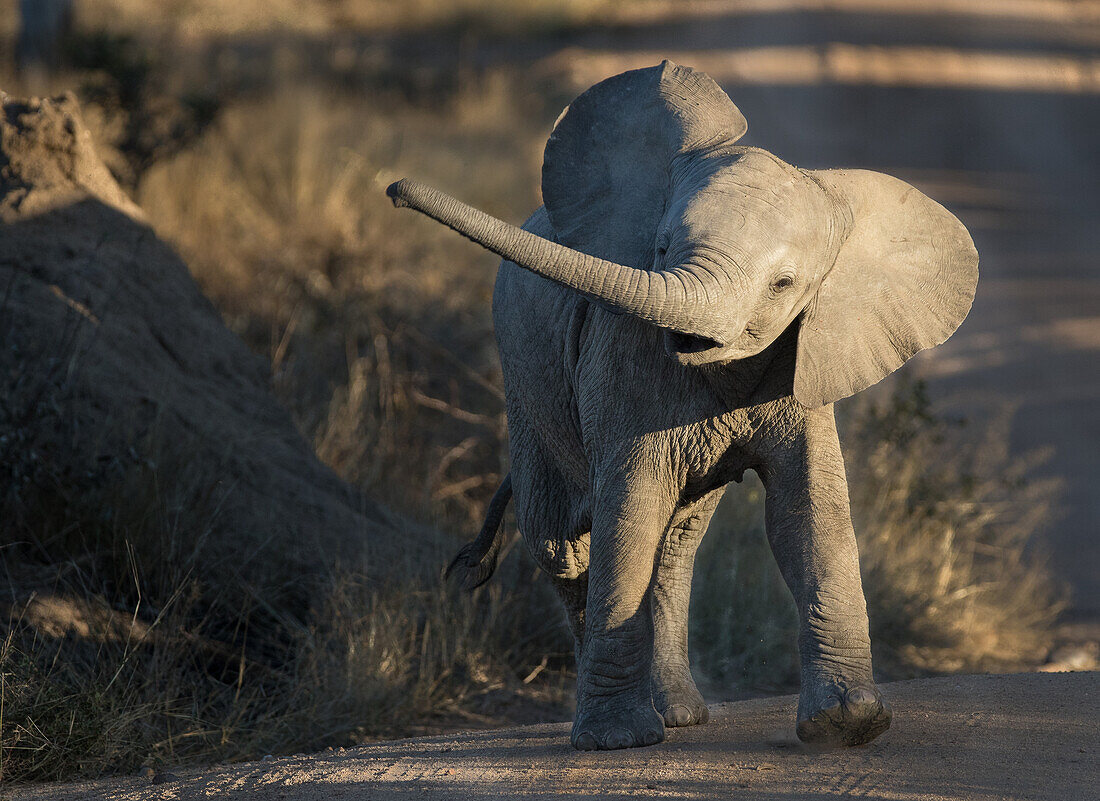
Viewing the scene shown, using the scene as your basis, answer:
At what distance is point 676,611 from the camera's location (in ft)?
15.8

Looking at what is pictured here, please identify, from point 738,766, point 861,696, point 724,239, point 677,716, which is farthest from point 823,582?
point 724,239

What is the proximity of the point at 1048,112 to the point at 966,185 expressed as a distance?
4027mm

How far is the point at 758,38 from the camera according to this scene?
2488cm

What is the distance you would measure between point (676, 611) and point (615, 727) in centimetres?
89

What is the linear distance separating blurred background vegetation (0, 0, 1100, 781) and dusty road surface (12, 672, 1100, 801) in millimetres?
754

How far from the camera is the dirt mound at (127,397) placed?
5598mm

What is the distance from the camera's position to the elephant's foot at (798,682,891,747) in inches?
145

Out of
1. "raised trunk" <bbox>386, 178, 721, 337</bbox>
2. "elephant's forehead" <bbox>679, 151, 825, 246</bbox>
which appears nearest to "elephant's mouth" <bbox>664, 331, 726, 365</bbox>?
"raised trunk" <bbox>386, 178, 721, 337</bbox>

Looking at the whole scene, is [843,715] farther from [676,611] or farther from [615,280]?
[615,280]

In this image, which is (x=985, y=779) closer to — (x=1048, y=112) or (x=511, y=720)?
(x=511, y=720)

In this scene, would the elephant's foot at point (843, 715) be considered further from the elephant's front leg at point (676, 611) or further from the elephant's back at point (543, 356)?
the elephant's back at point (543, 356)

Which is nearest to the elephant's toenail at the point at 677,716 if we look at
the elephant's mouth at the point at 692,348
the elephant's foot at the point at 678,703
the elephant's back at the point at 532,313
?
the elephant's foot at the point at 678,703

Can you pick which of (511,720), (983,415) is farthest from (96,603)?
(983,415)

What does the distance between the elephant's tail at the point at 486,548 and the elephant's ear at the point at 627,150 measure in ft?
4.53
